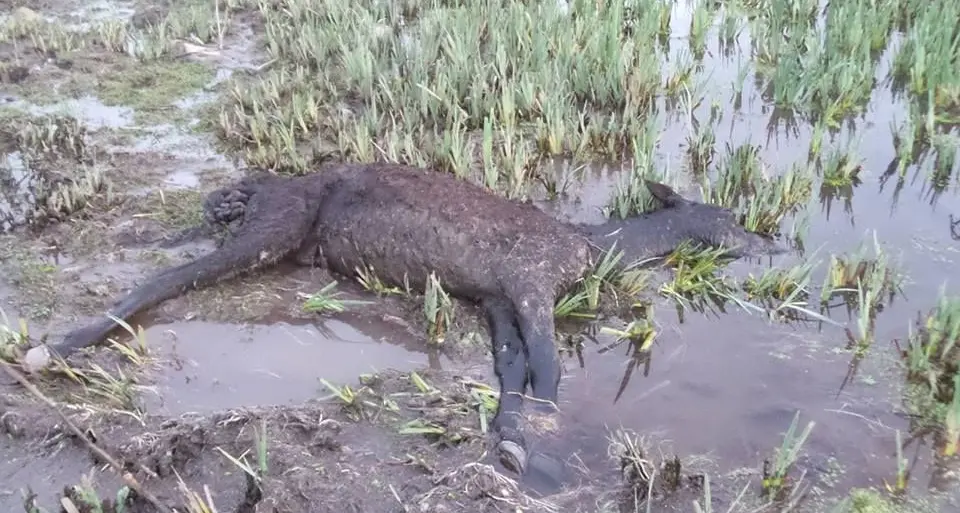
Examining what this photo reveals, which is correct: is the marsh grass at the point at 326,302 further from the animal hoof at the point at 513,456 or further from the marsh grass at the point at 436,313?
the animal hoof at the point at 513,456

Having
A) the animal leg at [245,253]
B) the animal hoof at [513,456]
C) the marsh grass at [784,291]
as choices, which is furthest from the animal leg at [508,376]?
the marsh grass at [784,291]

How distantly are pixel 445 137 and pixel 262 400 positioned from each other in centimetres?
237

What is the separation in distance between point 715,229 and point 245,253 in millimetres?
2468

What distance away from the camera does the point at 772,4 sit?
7.65 m

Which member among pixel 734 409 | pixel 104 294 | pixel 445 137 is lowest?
pixel 734 409

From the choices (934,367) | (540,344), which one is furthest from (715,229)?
(540,344)

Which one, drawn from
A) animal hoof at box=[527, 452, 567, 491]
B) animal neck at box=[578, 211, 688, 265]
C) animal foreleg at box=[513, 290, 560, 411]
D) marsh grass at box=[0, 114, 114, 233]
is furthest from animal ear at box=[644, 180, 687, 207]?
marsh grass at box=[0, 114, 114, 233]

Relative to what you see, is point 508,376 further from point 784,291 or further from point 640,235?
point 784,291

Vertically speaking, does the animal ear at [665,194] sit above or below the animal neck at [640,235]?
above

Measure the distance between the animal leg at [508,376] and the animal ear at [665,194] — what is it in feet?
4.29

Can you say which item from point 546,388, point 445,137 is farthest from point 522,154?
point 546,388

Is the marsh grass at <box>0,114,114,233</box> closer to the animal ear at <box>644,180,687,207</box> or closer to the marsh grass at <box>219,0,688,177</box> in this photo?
the marsh grass at <box>219,0,688,177</box>

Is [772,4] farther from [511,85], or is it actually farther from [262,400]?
[262,400]

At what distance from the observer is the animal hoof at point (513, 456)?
315 centimetres
